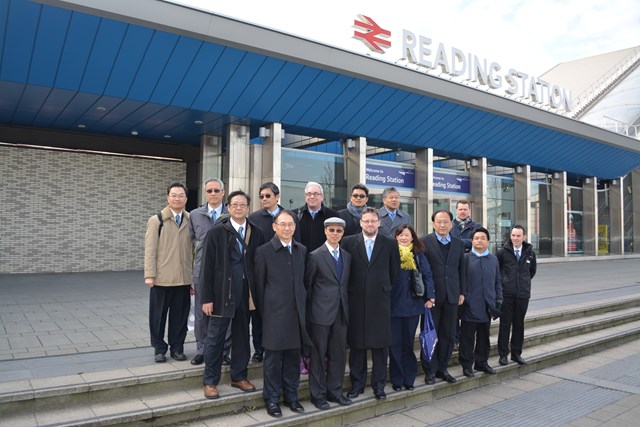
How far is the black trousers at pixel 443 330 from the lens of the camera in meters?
5.12

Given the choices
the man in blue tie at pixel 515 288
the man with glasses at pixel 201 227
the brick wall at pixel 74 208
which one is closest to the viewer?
the man with glasses at pixel 201 227

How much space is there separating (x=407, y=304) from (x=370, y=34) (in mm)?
10314

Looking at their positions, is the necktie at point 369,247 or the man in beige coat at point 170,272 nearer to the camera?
the necktie at point 369,247

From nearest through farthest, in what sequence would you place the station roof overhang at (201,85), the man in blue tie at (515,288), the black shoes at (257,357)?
the black shoes at (257,357) → the man in blue tie at (515,288) → the station roof overhang at (201,85)

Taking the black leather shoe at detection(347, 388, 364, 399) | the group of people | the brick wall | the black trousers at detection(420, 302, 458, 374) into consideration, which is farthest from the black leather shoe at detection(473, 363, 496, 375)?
the brick wall

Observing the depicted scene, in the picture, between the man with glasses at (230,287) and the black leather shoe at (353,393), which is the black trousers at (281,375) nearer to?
the man with glasses at (230,287)

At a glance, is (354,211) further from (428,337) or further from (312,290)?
(428,337)

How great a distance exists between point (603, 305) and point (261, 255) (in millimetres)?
8019

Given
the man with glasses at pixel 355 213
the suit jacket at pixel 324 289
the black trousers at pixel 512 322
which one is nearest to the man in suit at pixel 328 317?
the suit jacket at pixel 324 289

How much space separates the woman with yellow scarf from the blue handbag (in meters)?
0.16

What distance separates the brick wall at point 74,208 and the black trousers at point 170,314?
10.2 metres

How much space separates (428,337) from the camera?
4949 mm

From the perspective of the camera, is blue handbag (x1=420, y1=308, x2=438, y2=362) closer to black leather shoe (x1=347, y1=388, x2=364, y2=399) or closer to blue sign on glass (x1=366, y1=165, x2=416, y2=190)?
black leather shoe (x1=347, y1=388, x2=364, y2=399)

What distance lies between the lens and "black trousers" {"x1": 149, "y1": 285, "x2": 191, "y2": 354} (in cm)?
471
